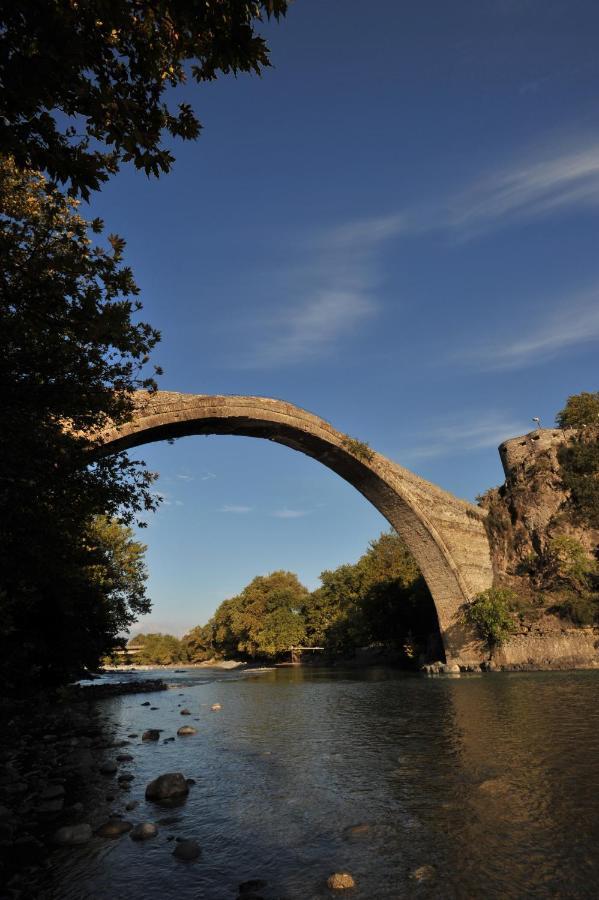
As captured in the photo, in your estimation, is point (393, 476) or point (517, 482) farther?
point (517, 482)

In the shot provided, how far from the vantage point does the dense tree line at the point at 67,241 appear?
3262 mm

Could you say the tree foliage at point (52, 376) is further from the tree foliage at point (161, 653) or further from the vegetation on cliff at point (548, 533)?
the tree foliage at point (161, 653)

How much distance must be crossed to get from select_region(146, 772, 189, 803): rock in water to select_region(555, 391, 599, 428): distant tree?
39.3 meters

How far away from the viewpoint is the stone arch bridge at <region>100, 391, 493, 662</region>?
2502 cm

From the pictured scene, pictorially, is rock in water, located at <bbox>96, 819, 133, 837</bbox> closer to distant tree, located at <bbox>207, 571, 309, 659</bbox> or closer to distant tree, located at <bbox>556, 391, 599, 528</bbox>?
distant tree, located at <bbox>556, 391, 599, 528</bbox>

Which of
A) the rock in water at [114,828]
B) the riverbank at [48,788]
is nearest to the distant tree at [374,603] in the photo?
the riverbank at [48,788]

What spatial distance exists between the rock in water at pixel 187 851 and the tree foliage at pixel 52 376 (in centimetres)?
462

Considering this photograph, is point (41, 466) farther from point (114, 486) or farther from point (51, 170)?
point (51, 170)

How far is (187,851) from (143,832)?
28.1 inches

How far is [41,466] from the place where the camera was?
7.19m

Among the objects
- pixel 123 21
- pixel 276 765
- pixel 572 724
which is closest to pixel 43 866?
pixel 276 765

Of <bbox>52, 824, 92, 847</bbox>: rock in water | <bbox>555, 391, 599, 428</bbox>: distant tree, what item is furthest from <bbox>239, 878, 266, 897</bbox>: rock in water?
<bbox>555, 391, 599, 428</bbox>: distant tree

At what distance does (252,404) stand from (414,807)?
61.3 feet

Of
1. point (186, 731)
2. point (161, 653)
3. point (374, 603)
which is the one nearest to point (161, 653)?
point (161, 653)
